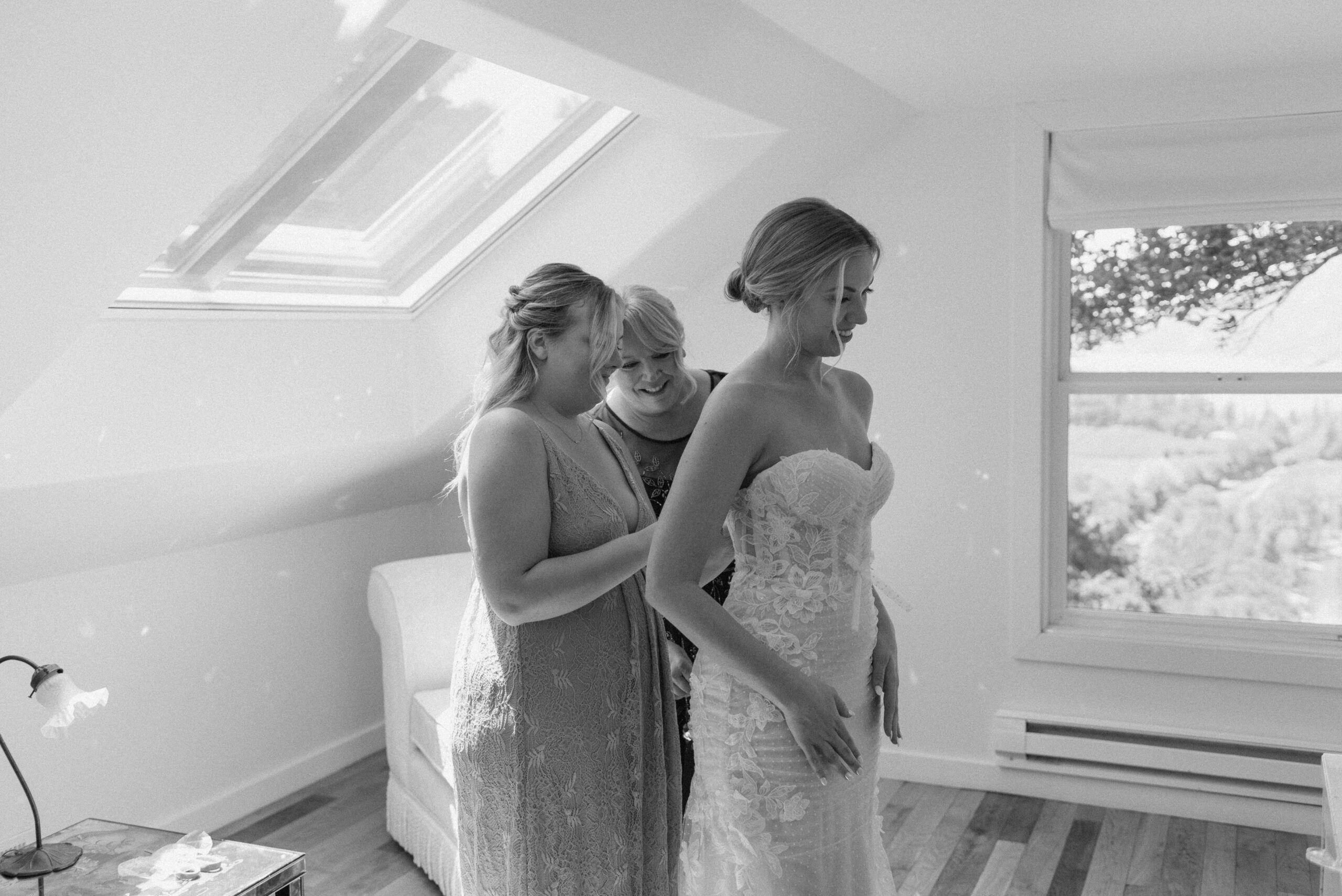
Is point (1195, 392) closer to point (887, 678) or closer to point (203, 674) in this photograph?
point (887, 678)

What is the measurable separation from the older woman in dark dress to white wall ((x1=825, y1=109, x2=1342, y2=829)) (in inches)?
63.4

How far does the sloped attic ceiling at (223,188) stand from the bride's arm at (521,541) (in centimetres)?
64

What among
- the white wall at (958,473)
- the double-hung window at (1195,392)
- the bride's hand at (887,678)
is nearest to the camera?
the bride's hand at (887,678)

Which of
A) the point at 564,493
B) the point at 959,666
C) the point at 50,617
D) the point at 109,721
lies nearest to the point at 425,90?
the point at 564,493

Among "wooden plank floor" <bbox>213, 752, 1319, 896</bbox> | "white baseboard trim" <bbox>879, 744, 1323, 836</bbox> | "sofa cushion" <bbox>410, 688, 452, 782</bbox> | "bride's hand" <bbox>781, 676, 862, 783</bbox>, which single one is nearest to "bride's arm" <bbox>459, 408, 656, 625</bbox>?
"bride's hand" <bbox>781, 676, 862, 783</bbox>

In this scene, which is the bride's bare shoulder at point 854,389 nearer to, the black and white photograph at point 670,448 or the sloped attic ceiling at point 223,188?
the black and white photograph at point 670,448

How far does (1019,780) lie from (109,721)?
109 inches

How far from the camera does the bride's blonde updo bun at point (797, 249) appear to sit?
67.6 inches

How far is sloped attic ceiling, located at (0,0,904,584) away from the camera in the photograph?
1.67 metres

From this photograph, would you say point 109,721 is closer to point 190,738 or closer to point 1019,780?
point 190,738

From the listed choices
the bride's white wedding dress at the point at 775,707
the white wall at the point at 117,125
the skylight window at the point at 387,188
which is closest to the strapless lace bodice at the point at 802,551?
the bride's white wedding dress at the point at 775,707

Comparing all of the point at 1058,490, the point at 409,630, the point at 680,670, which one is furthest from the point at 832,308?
the point at 1058,490

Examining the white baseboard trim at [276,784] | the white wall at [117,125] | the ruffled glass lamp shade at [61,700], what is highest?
the white wall at [117,125]

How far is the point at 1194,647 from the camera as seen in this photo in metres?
3.67
